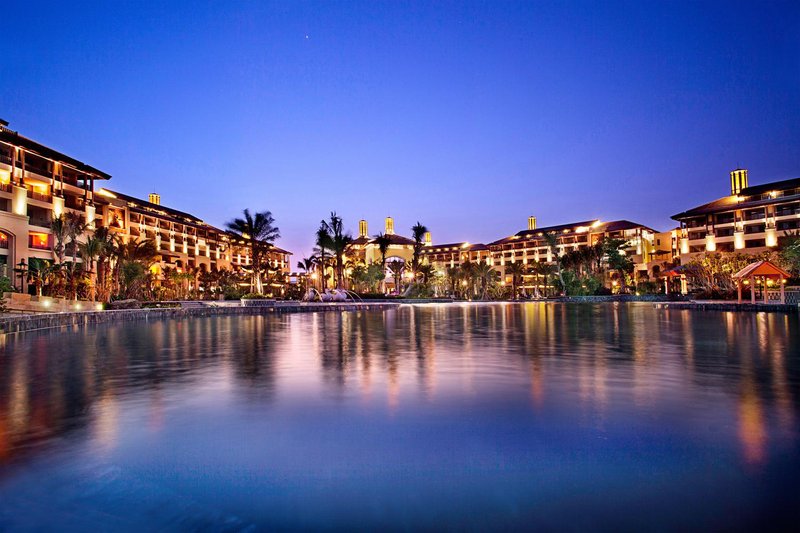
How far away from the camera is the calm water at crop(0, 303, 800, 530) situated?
10.3ft

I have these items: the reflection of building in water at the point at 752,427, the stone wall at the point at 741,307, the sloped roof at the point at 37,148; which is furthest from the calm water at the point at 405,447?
the sloped roof at the point at 37,148

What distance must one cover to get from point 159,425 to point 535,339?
10.9 meters

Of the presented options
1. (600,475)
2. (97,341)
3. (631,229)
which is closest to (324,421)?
(600,475)

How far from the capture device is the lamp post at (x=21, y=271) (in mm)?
35581

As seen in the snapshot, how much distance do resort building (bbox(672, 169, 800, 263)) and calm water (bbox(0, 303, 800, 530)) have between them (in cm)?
6374

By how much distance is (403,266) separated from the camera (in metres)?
66.1

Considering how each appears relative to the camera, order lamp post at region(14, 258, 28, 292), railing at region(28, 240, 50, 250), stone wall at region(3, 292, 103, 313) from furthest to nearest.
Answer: railing at region(28, 240, 50, 250) < lamp post at region(14, 258, 28, 292) < stone wall at region(3, 292, 103, 313)

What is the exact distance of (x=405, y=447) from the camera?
14.2 feet

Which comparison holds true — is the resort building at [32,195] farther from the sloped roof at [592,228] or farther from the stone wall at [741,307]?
the sloped roof at [592,228]

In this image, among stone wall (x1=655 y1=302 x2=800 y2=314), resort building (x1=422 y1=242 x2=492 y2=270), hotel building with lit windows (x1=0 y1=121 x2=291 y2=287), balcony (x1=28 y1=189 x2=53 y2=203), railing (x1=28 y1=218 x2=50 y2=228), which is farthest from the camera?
resort building (x1=422 y1=242 x2=492 y2=270)

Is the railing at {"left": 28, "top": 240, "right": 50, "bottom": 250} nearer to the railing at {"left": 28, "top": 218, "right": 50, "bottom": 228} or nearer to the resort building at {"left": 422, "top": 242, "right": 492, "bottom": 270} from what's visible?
the railing at {"left": 28, "top": 218, "right": 50, "bottom": 228}

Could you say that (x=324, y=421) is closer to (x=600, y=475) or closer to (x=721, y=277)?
(x=600, y=475)

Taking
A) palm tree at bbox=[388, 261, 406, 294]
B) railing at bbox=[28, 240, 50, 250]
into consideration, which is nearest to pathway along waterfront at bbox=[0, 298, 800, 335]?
palm tree at bbox=[388, 261, 406, 294]

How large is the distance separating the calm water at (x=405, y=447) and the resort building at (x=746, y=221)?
209ft
